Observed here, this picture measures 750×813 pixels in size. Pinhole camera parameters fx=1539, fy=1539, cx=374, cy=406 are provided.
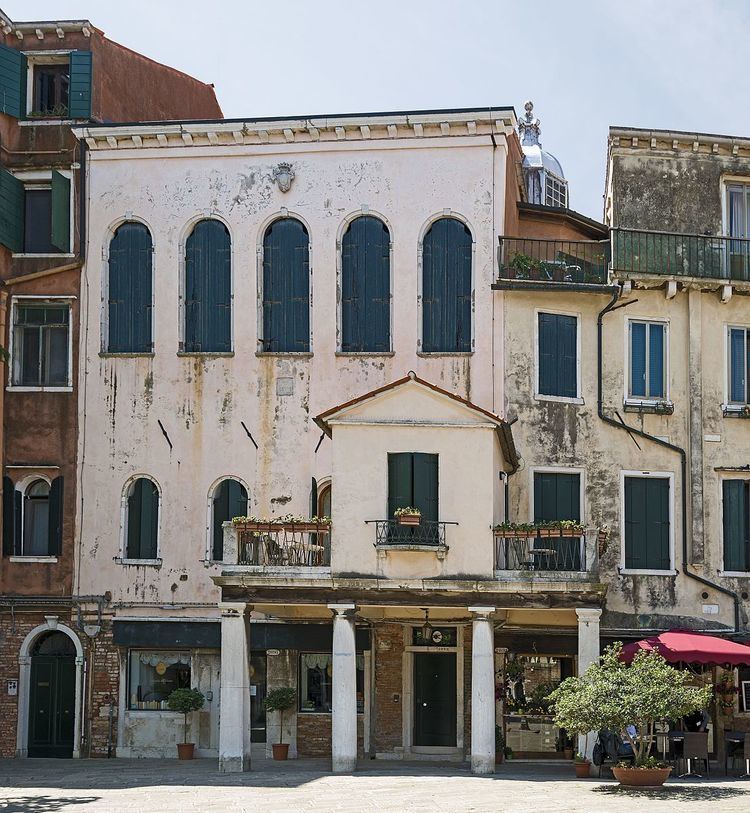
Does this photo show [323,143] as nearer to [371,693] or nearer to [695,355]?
[695,355]

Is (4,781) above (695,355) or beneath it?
beneath

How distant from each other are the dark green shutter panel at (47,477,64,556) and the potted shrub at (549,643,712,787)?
13.8m

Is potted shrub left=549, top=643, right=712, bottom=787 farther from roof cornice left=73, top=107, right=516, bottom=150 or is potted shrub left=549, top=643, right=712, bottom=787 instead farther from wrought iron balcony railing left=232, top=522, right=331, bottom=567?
roof cornice left=73, top=107, right=516, bottom=150

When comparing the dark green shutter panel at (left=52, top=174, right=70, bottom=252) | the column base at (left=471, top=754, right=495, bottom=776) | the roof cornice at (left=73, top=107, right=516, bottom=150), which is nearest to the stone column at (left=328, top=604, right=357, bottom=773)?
the column base at (left=471, top=754, right=495, bottom=776)

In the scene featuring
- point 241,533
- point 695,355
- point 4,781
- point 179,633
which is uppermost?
point 695,355

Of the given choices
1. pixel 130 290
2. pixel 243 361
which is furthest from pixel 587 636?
pixel 130 290

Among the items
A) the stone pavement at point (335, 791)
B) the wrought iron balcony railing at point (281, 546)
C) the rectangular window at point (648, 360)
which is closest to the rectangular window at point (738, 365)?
the rectangular window at point (648, 360)

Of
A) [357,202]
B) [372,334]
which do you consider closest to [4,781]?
[372,334]

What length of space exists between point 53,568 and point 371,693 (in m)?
8.20

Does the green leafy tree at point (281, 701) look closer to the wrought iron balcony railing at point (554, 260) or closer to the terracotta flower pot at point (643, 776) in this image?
the terracotta flower pot at point (643, 776)

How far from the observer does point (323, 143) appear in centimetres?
3728

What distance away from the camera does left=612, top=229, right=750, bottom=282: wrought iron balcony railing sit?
36.7 metres

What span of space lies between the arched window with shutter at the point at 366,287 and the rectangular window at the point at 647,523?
6.86 m

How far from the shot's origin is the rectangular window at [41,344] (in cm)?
3784
